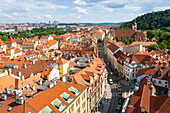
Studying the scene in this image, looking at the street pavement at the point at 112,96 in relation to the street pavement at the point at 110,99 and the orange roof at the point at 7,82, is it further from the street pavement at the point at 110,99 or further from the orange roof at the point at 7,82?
the orange roof at the point at 7,82

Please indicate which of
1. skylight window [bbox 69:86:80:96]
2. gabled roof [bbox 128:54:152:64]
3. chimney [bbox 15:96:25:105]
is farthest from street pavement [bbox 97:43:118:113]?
chimney [bbox 15:96:25:105]

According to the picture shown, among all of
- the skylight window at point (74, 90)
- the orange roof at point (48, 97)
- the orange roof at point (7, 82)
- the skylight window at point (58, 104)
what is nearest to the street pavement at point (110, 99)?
the orange roof at point (48, 97)

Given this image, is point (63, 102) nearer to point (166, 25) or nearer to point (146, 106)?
point (146, 106)

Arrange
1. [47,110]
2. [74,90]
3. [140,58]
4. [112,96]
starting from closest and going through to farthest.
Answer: [47,110] → [74,90] → [112,96] → [140,58]

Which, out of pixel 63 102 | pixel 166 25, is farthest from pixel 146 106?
pixel 166 25

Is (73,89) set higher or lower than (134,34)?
lower

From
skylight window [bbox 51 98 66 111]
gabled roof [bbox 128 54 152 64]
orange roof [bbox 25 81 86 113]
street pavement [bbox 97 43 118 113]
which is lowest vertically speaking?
street pavement [bbox 97 43 118 113]

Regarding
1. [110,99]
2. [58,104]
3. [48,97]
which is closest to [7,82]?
[48,97]

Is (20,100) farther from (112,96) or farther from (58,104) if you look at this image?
(112,96)

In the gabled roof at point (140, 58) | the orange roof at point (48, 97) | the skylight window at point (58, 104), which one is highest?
the gabled roof at point (140, 58)

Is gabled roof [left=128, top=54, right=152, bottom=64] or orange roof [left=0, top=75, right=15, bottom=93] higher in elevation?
gabled roof [left=128, top=54, right=152, bottom=64]

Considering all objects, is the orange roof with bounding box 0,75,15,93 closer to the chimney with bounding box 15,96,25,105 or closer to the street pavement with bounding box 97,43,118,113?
the chimney with bounding box 15,96,25,105
